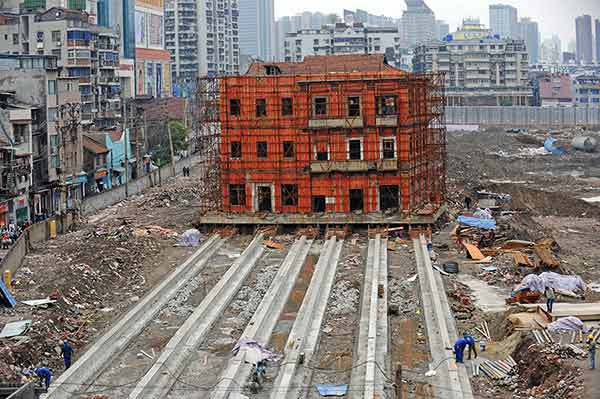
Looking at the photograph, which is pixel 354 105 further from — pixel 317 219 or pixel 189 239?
pixel 189 239

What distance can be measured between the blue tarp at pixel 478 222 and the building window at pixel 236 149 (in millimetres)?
8990

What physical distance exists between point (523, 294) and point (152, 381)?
10537 mm

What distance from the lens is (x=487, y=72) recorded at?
413ft

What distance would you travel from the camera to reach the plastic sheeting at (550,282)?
87.0 ft

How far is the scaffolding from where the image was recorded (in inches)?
1532

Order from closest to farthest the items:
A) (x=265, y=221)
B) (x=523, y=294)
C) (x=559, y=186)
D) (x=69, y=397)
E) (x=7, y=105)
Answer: (x=69, y=397) < (x=523, y=294) < (x=265, y=221) < (x=7, y=105) < (x=559, y=186)

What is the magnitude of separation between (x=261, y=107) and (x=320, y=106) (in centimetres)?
237

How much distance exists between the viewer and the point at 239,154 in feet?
132

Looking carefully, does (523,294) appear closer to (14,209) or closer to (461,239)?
(461,239)

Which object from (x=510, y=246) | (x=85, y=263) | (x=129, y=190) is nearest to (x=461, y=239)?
(x=510, y=246)

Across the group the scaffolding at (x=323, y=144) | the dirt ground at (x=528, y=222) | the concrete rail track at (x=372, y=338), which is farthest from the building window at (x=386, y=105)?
the concrete rail track at (x=372, y=338)

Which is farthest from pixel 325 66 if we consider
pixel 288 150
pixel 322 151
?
pixel 322 151

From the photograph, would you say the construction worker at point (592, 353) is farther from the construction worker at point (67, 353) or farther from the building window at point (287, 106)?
the building window at point (287, 106)

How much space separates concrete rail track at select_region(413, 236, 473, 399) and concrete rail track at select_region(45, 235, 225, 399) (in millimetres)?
7027
